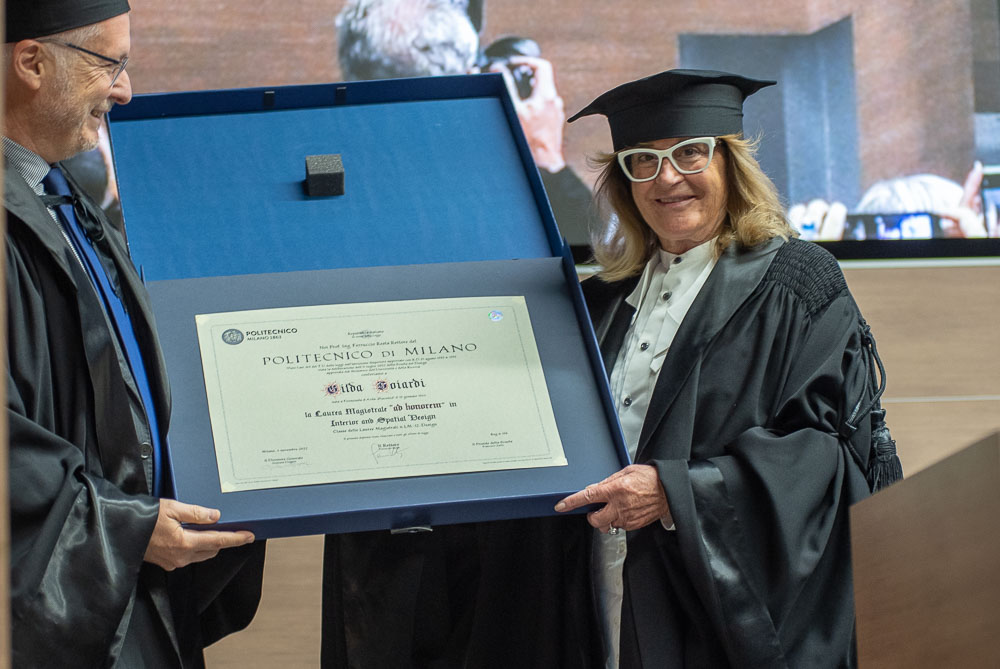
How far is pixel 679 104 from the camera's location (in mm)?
2254

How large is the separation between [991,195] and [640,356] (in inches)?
63.5

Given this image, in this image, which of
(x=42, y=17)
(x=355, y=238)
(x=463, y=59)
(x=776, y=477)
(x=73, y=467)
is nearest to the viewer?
(x=73, y=467)

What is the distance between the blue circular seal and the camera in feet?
6.43

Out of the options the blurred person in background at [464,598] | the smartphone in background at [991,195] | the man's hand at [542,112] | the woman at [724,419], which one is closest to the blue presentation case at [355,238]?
the woman at [724,419]

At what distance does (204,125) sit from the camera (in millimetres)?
2264

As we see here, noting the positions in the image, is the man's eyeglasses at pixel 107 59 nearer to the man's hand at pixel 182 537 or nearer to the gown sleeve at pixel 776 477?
the man's hand at pixel 182 537

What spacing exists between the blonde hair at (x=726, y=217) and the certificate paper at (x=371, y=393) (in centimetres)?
46

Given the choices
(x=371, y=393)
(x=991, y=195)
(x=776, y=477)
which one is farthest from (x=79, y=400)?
(x=991, y=195)

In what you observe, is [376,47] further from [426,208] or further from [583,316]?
[583,316]

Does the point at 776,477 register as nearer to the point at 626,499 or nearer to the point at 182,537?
the point at 626,499

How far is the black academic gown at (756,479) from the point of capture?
6.41 ft

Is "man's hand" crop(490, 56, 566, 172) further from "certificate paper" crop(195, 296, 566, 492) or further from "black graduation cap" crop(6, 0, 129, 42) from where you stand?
"black graduation cap" crop(6, 0, 129, 42)

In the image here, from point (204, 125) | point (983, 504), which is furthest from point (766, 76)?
point (983, 504)

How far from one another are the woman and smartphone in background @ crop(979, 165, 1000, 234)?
1263 millimetres
